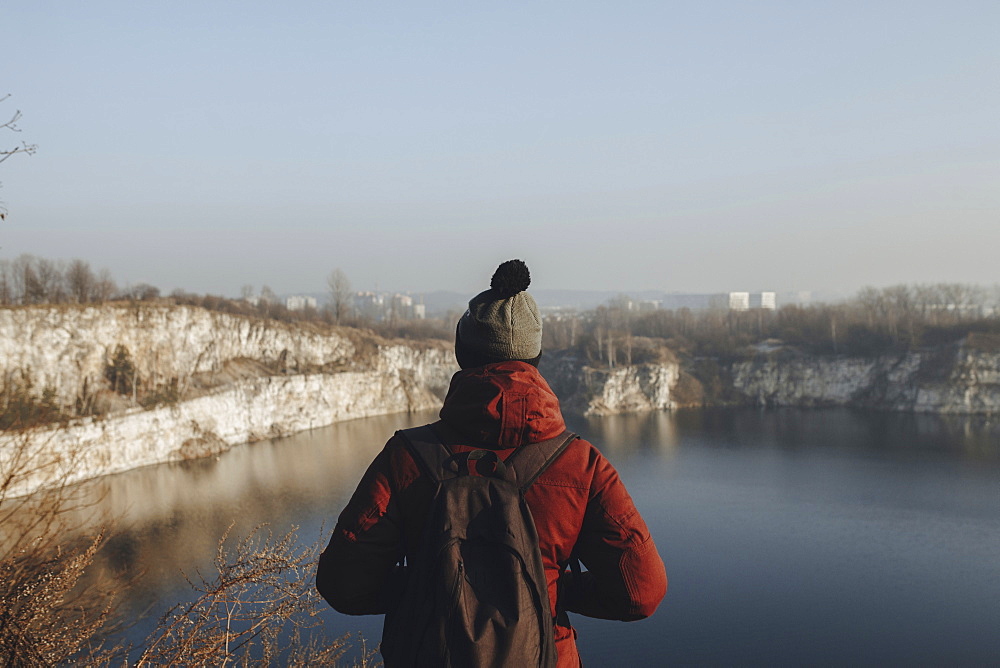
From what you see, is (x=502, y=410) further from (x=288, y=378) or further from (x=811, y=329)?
(x=811, y=329)

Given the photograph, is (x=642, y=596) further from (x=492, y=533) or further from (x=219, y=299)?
(x=219, y=299)

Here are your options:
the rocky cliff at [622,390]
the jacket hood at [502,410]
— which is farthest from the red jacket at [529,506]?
the rocky cliff at [622,390]

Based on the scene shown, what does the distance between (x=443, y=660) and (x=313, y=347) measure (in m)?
41.9

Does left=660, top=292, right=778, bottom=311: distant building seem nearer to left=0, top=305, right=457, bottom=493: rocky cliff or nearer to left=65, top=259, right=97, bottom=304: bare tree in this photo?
left=0, top=305, right=457, bottom=493: rocky cliff

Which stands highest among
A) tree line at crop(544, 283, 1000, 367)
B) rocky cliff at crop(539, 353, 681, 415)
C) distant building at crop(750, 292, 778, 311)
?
distant building at crop(750, 292, 778, 311)

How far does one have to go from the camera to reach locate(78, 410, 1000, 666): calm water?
1141 centimetres

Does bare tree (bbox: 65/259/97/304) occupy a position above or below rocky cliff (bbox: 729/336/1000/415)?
above

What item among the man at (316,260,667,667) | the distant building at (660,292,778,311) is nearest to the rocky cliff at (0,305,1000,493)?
the man at (316,260,667,667)

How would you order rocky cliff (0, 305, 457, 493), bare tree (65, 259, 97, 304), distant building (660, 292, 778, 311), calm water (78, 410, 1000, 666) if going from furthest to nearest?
distant building (660, 292, 778, 311), bare tree (65, 259, 97, 304), rocky cliff (0, 305, 457, 493), calm water (78, 410, 1000, 666)

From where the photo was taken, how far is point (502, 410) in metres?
1.20

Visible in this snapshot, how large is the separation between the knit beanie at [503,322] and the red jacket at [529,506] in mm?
88

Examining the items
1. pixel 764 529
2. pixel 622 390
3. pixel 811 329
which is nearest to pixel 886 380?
pixel 811 329

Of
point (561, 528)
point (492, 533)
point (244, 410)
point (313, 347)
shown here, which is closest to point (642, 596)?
point (561, 528)

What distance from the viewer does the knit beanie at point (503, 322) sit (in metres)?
1.40
